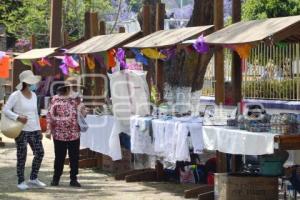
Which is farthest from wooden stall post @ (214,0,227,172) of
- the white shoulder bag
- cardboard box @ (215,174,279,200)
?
the white shoulder bag

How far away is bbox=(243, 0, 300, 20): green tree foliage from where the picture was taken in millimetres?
24125

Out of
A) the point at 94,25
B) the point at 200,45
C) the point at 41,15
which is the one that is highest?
the point at 41,15

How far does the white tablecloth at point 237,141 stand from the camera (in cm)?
Result: 780

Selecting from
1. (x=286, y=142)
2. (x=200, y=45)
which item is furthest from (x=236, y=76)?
(x=286, y=142)

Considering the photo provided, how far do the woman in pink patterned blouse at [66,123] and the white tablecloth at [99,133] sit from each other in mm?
940

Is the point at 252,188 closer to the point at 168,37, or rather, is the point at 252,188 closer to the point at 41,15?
the point at 168,37

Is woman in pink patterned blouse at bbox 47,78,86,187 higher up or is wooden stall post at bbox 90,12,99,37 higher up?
wooden stall post at bbox 90,12,99,37

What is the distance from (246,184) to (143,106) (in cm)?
324

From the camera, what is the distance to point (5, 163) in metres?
13.6

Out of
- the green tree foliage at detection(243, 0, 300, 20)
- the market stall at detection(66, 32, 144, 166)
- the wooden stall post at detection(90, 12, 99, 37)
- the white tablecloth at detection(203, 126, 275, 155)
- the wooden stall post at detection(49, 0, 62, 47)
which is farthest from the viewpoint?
the green tree foliage at detection(243, 0, 300, 20)

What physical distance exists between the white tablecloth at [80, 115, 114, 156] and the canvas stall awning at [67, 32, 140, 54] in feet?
3.78

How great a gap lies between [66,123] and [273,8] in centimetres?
1581

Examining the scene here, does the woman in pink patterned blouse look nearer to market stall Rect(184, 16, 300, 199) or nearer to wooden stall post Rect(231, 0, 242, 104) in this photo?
market stall Rect(184, 16, 300, 199)

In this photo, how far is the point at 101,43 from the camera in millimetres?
11773
